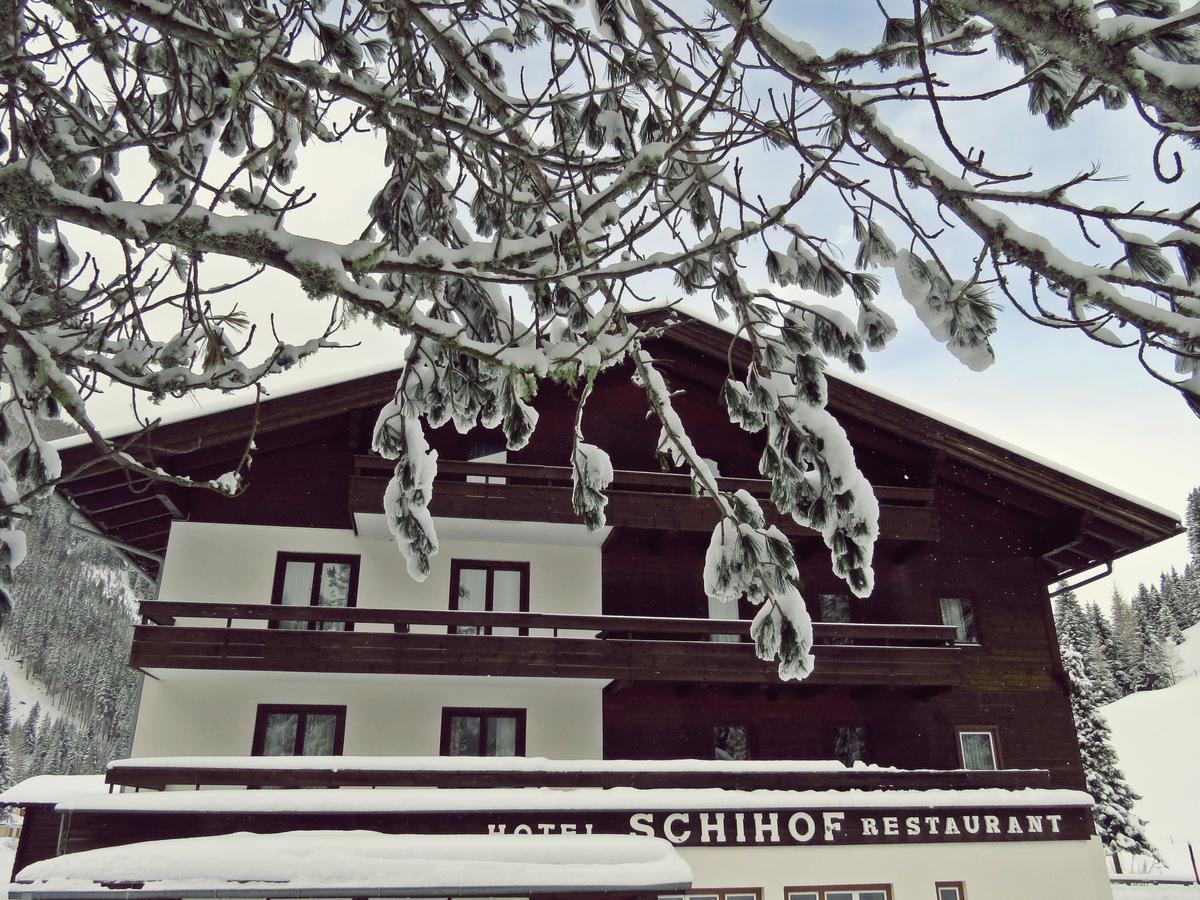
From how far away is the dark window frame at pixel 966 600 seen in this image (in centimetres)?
1727

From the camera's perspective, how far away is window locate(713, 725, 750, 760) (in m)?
15.8

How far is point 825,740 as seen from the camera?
53.2 feet

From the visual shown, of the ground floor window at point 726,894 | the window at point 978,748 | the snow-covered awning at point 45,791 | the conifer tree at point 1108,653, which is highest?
the conifer tree at point 1108,653

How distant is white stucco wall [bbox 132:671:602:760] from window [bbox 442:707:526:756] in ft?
0.42

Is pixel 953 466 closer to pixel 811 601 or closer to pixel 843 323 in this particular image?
pixel 811 601

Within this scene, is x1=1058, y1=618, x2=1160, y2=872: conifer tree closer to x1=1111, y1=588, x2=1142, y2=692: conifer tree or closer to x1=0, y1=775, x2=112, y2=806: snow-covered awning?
x1=0, y1=775, x2=112, y2=806: snow-covered awning

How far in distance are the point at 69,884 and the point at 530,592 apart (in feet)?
Answer: 30.1

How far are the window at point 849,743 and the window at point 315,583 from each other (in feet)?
30.3

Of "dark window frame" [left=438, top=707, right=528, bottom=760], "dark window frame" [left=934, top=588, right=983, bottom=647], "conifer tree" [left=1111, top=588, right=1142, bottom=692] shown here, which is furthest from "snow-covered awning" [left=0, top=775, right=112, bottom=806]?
"conifer tree" [left=1111, top=588, right=1142, bottom=692]

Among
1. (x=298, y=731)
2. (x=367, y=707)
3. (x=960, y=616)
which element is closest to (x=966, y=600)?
(x=960, y=616)

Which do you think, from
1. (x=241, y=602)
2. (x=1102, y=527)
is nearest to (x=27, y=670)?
(x=241, y=602)

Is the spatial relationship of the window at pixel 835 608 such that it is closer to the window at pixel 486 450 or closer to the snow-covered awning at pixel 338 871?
the window at pixel 486 450

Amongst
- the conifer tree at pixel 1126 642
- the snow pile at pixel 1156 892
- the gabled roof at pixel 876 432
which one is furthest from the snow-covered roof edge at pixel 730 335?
the conifer tree at pixel 1126 642

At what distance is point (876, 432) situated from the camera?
731 inches
